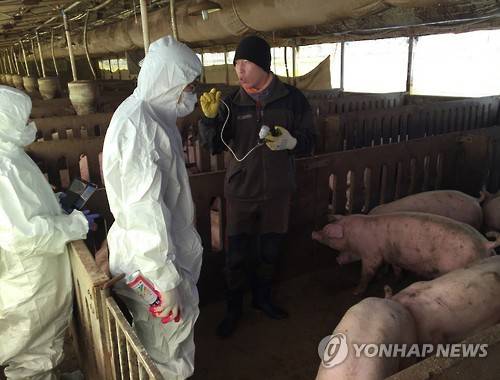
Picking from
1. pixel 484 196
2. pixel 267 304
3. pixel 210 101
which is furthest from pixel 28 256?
pixel 484 196

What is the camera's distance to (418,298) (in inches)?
93.7

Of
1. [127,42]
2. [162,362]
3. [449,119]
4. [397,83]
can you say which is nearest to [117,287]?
[162,362]

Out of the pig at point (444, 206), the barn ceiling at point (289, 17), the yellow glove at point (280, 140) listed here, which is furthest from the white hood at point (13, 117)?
the pig at point (444, 206)

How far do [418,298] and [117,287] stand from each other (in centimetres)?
160

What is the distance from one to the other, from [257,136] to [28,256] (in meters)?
1.53

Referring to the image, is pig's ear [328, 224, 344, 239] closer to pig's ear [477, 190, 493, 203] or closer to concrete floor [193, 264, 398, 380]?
concrete floor [193, 264, 398, 380]

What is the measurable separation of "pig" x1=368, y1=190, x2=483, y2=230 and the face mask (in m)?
2.39

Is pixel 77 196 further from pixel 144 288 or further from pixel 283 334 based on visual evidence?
pixel 283 334

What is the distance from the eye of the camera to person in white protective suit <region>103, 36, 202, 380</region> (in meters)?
1.73

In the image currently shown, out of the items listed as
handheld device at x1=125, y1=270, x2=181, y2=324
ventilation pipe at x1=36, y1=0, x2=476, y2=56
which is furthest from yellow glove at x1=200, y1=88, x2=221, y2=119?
handheld device at x1=125, y1=270, x2=181, y2=324

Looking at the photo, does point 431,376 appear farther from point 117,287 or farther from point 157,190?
point 117,287

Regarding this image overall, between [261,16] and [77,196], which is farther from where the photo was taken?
[261,16]

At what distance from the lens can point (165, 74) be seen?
1.90 metres

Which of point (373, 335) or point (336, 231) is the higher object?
point (373, 335)
